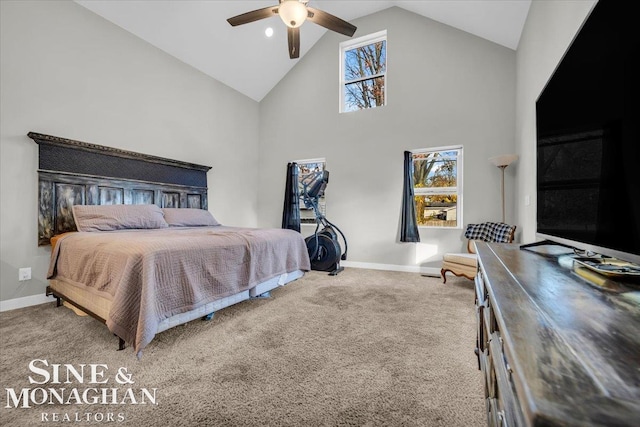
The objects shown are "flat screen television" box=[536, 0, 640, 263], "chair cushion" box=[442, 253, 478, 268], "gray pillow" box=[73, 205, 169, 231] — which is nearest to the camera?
"flat screen television" box=[536, 0, 640, 263]

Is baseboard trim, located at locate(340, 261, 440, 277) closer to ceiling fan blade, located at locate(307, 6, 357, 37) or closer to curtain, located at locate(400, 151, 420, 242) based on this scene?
curtain, located at locate(400, 151, 420, 242)

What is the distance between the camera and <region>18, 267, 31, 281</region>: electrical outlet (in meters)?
2.80

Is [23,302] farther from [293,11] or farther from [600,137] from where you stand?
[600,137]

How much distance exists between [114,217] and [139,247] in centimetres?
155

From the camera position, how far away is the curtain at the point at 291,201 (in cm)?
519

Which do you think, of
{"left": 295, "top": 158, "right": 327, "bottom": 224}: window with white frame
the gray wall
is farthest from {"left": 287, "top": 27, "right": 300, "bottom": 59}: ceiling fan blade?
{"left": 295, "top": 158, "right": 327, "bottom": 224}: window with white frame

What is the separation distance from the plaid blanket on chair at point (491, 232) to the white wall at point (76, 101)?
417 centimetres

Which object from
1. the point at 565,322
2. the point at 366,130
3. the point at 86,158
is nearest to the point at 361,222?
the point at 366,130

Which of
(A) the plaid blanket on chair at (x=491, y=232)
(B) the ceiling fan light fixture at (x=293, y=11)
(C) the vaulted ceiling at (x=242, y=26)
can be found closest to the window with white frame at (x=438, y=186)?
(A) the plaid blanket on chair at (x=491, y=232)

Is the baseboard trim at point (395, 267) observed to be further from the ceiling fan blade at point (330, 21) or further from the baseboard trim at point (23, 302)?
the baseboard trim at point (23, 302)

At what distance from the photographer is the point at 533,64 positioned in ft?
9.36

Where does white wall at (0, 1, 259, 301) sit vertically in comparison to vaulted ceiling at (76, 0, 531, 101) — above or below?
below

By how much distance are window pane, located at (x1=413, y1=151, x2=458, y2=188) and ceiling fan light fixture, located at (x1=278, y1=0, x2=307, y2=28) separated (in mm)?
2737

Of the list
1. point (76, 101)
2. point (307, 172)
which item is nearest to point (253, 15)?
point (76, 101)
